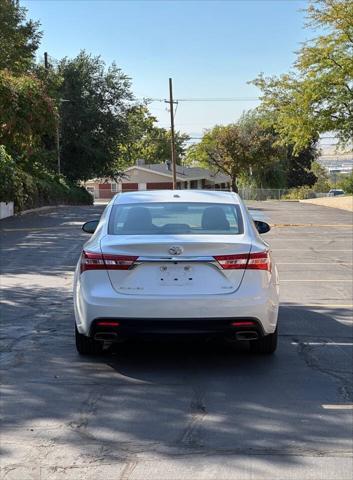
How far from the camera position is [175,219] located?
20.2ft

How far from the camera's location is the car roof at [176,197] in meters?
6.47

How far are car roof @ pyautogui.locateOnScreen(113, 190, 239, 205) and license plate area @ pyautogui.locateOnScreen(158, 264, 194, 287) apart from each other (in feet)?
4.23

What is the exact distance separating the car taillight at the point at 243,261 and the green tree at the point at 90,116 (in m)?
43.3

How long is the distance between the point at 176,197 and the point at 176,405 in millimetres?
2507

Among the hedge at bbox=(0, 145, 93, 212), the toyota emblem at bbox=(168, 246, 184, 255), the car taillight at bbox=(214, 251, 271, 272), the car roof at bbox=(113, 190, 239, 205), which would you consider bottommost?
the hedge at bbox=(0, 145, 93, 212)

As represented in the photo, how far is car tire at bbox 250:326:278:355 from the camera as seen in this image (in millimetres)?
5855

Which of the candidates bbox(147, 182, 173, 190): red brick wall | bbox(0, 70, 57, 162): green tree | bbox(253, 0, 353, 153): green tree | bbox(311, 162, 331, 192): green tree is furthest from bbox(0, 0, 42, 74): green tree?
bbox(311, 162, 331, 192): green tree

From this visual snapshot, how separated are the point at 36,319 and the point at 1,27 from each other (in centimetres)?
2135

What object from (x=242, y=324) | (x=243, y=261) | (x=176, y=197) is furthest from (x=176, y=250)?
(x=176, y=197)

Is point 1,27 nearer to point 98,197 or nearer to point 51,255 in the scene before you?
point 51,255

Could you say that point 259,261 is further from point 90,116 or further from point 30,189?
point 90,116

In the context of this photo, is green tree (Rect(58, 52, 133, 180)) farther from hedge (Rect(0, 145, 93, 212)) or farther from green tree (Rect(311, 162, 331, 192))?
green tree (Rect(311, 162, 331, 192))

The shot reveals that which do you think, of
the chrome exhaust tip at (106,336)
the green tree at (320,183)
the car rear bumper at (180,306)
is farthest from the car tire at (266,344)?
the green tree at (320,183)

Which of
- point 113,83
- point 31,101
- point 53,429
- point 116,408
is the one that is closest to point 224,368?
point 116,408
